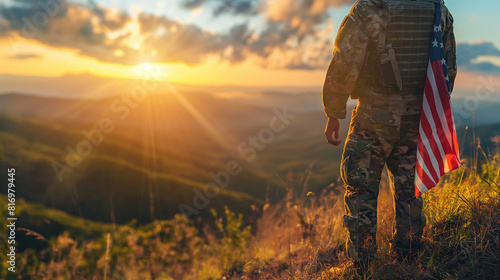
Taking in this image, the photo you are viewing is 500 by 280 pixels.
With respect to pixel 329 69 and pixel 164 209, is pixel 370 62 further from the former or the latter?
pixel 164 209

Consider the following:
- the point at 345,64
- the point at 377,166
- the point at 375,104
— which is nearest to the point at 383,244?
the point at 377,166

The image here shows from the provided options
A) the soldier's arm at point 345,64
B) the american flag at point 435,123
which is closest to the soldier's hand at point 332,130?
the soldier's arm at point 345,64

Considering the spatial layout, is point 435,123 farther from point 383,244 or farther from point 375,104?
point 383,244

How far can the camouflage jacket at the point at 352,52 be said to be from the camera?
234 cm

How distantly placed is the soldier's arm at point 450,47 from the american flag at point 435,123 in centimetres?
25

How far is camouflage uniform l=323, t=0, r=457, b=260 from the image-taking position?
2.35 metres

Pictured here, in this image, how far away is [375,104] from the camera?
7.97ft

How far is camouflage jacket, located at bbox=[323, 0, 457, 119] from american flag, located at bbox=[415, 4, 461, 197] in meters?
0.08

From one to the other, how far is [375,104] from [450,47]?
0.89 m

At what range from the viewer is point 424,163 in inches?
94.9

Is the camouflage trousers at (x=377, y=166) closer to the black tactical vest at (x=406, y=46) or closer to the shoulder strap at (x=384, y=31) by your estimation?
the black tactical vest at (x=406, y=46)

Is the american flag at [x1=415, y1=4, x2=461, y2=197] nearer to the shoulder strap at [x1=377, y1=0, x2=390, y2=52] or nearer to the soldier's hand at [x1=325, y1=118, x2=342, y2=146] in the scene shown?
the shoulder strap at [x1=377, y1=0, x2=390, y2=52]

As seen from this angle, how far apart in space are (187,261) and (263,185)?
34237 millimetres

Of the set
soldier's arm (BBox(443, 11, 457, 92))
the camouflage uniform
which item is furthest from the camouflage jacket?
soldier's arm (BBox(443, 11, 457, 92))
